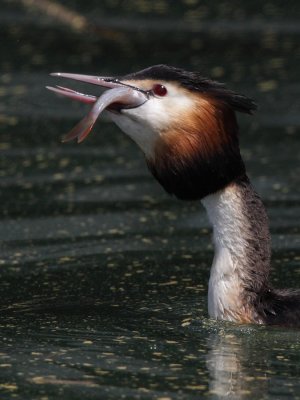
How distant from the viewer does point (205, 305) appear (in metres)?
8.99

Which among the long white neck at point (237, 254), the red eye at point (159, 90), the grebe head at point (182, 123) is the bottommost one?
the long white neck at point (237, 254)

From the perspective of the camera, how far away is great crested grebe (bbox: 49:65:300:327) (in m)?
8.13

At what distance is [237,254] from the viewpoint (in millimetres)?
8320

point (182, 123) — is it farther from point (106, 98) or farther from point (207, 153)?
point (106, 98)

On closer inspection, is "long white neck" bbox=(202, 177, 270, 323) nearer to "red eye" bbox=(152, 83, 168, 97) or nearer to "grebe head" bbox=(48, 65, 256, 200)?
"grebe head" bbox=(48, 65, 256, 200)

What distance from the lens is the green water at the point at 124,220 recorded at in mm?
7629

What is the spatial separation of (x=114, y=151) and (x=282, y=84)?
2.71 m

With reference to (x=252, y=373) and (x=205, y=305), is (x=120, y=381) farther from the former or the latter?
(x=205, y=305)

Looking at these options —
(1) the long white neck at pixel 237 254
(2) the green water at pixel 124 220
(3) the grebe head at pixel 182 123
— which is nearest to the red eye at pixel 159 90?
(3) the grebe head at pixel 182 123

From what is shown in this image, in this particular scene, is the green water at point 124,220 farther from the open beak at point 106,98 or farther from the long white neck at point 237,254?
the open beak at point 106,98

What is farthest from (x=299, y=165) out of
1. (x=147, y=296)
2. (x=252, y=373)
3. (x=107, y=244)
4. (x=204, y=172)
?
(x=252, y=373)

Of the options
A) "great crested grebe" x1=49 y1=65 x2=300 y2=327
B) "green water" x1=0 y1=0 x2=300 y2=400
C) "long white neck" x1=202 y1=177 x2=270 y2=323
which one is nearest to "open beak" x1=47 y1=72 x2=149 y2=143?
"great crested grebe" x1=49 y1=65 x2=300 y2=327

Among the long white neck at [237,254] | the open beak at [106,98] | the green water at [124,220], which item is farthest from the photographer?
the long white neck at [237,254]

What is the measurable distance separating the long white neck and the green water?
0.13 meters
